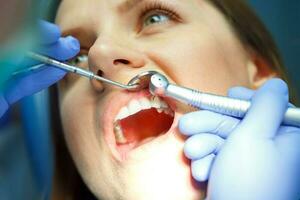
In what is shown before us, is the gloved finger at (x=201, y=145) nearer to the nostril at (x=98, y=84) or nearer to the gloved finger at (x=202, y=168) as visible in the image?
the gloved finger at (x=202, y=168)

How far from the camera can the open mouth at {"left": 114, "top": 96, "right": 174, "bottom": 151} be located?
0.94m

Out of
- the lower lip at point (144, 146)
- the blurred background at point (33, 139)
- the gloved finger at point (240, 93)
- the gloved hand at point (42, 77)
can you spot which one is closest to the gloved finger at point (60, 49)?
the gloved hand at point (42, 77)

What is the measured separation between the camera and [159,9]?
1.04 m

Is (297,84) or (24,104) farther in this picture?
(297,84)

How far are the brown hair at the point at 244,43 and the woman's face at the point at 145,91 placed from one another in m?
0.04

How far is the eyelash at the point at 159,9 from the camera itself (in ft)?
3.35

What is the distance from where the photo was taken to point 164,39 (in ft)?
3.24

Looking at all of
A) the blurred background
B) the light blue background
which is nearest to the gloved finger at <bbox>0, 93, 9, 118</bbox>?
the blurred background

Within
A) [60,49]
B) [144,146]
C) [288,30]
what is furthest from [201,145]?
[288,30]

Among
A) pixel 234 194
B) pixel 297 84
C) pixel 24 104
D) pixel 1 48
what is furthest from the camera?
pixel 297 84

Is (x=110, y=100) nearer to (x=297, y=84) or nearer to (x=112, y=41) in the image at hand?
(x=112, y=41)

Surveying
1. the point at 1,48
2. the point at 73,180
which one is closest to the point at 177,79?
the point at 1,48

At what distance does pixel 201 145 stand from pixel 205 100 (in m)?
0.09

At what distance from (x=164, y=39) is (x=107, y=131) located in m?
0.24
